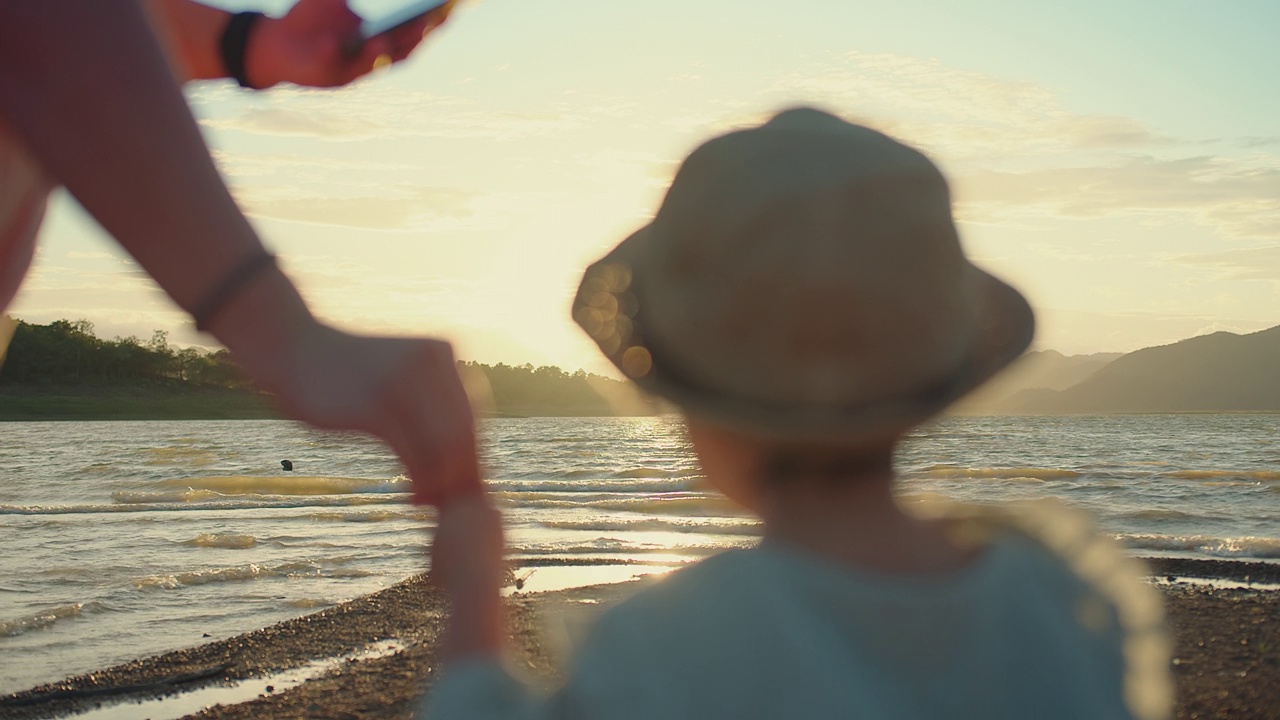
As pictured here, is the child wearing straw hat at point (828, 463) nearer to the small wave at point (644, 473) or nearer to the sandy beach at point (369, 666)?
the sandy beach at point (369, 666)

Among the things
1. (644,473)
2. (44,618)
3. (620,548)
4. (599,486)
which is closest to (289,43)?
(44,618)

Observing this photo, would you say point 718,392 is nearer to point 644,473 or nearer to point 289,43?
point 289,43

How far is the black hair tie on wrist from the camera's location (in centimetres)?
59

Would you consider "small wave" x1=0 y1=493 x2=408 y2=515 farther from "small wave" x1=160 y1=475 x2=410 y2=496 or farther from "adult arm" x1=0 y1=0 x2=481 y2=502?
"adult arm" x1=0 y1=0 x2=481 y2=502

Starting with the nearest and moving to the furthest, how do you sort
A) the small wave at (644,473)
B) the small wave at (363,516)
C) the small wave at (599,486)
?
the small wave at (363,516) < the small wave at (599,486) < the small wave at (644,473)

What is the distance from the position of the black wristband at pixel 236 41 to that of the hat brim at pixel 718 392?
13.5 inches

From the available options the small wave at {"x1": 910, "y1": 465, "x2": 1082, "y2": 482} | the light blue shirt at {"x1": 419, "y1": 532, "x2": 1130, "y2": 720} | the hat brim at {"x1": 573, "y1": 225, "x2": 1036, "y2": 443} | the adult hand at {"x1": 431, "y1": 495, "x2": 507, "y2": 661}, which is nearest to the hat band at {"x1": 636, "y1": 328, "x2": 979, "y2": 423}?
the hat brim at {"x1": 573, "y1": 225, "x2": 1036, "y2": 443}

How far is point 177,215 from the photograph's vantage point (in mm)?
585

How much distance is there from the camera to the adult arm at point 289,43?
0.89m

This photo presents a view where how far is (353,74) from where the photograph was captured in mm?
892

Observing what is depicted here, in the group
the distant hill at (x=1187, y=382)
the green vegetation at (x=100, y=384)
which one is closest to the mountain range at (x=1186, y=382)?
the distant hill at (x=1187, y=382)

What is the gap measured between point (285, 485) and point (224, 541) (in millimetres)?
11788

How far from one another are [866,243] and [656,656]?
0.39 meters

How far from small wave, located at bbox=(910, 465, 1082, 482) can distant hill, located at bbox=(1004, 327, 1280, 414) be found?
118813 millimetres
